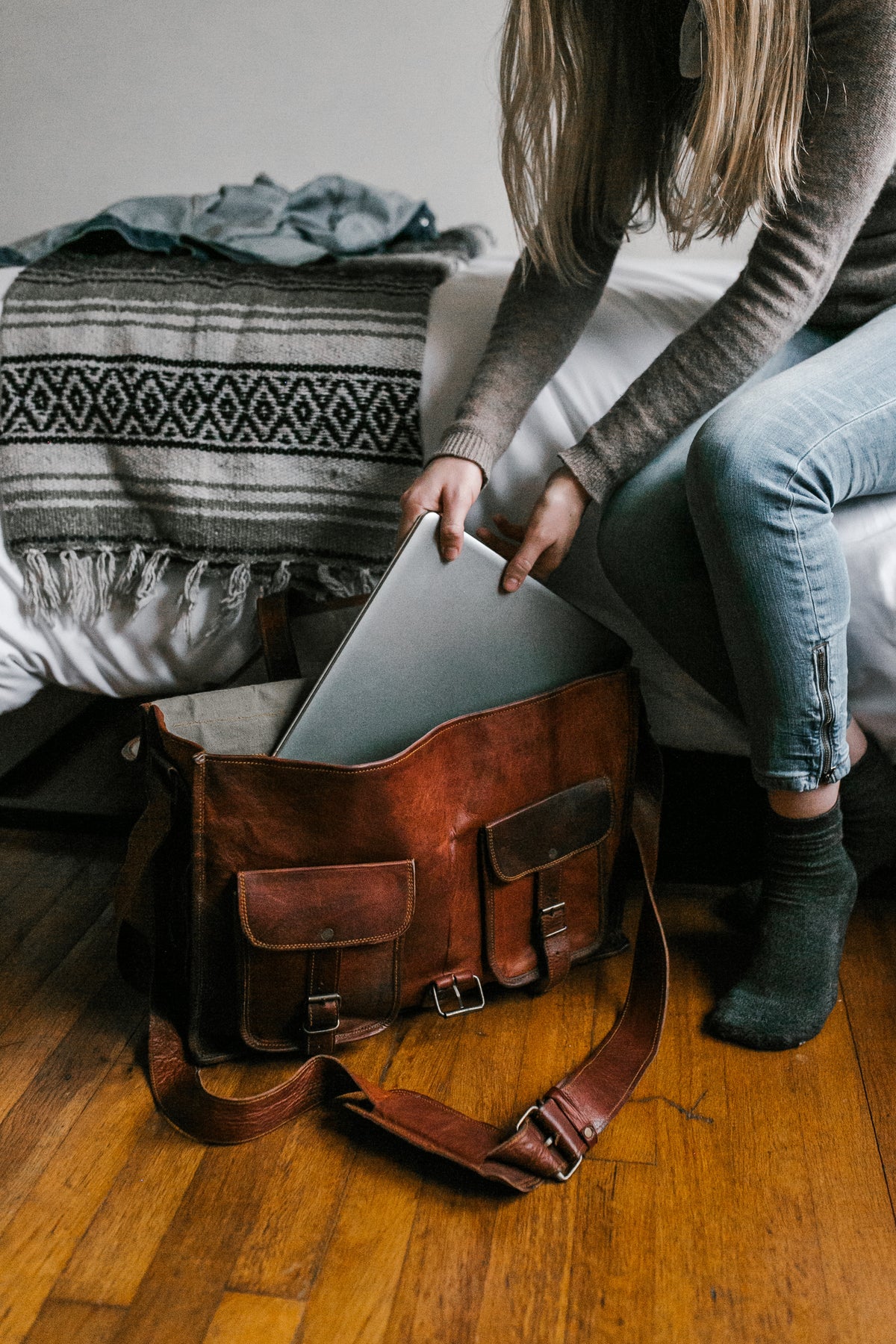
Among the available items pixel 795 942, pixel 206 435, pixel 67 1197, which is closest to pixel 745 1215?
pixel 795 942

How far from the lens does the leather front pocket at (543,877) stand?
84 cm

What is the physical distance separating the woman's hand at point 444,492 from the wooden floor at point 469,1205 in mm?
447

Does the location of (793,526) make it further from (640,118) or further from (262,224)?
(262,224)

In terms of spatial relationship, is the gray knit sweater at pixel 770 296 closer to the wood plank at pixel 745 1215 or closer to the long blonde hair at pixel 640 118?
the long blonde hair at pixel 640 118

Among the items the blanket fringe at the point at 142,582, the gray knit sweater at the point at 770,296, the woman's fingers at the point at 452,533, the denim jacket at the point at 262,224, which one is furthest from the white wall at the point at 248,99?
the woman's fingers at the point at 452,533

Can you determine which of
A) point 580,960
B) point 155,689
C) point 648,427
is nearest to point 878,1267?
point 580,960

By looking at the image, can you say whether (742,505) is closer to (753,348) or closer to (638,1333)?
(753,348)

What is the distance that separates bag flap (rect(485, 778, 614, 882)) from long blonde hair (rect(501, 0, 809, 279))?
1.66 feet

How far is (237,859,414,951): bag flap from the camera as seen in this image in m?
0.74

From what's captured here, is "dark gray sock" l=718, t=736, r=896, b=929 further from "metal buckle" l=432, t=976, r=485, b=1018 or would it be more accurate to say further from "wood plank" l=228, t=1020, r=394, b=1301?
"wood plank" l=228, t=1020, r=394, b=1301

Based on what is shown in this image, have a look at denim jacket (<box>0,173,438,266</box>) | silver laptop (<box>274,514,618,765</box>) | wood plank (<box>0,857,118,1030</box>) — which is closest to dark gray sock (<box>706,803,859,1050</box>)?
silver laptop (<box>274,514,618,765</box>)

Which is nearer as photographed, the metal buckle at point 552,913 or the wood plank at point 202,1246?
the wood plank at point 202,1246

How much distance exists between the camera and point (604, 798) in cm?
90

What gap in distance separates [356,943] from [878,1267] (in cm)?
42
